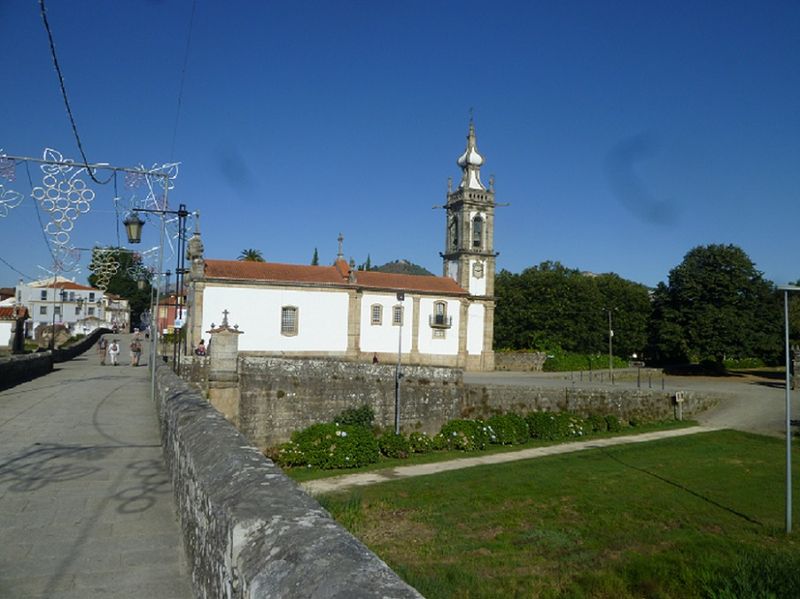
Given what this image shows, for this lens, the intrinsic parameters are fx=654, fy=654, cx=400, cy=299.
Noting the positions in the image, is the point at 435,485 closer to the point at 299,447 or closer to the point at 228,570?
the point at 299,447

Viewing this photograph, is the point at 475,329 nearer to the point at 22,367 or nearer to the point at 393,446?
the point at 393,446

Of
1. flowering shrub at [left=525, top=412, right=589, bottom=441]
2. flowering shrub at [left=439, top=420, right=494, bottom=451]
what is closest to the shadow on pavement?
flowering shrub at [left=525, top=412, right=589, bottom=441]

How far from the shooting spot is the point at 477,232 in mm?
44094

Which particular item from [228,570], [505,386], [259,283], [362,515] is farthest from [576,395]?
[228,570]

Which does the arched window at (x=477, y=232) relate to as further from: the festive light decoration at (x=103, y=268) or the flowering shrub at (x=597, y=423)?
the festive light decoration at (x=103, y=268)

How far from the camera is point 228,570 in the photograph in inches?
113

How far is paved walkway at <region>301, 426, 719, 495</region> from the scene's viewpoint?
18.1 meters

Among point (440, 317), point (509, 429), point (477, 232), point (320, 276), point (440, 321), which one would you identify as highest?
point (477, 232)

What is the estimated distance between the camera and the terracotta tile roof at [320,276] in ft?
114

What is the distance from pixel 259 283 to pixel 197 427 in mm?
29711

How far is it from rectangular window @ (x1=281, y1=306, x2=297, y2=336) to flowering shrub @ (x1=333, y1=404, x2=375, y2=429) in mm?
13482

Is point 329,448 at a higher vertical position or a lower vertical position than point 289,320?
lower

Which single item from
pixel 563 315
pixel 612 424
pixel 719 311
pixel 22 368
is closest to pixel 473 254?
pixel 563 315

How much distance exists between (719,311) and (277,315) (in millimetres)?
29015
